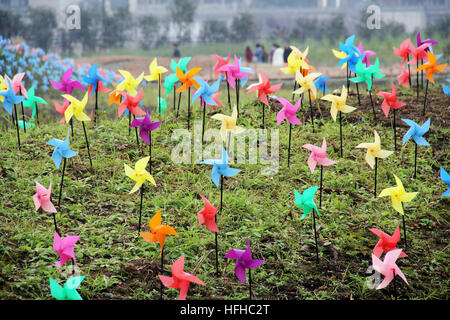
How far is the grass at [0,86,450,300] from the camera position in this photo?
106 inches

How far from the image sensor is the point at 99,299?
8.25 feet

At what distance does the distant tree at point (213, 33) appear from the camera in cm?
1764

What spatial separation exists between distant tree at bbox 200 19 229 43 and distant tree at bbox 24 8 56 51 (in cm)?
501

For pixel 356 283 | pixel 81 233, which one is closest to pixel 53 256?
pixel 81 233

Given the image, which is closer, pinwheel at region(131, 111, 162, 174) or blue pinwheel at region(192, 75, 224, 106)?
pinwheel at region(131, 111, 162, 174)

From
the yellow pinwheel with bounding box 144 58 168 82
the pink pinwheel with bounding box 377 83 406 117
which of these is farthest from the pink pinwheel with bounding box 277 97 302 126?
the yellow pinwheel with bounding box 144 58 168 82

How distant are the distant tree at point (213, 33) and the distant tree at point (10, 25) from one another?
20.7 feet

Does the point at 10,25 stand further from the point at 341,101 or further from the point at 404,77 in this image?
the point at 341,101

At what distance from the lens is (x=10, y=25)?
1234cm

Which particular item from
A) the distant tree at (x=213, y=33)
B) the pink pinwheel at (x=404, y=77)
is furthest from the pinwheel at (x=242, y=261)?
the distant tree at (x=213, y=33)

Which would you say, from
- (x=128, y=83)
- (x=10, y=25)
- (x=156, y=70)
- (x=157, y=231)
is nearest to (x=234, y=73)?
(x=156, y=70)

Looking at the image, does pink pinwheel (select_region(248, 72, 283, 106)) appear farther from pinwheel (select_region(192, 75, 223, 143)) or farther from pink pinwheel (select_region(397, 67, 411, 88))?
pink pinwheel (select_region(397, 67, 411, 88))

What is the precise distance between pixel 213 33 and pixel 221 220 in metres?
15.4

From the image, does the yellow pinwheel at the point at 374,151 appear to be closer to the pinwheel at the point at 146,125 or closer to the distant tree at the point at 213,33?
the pinwheel at the point at 146,125
